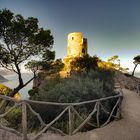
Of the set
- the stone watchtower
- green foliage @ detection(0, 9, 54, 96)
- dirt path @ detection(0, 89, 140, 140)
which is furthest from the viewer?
the stone watchtower

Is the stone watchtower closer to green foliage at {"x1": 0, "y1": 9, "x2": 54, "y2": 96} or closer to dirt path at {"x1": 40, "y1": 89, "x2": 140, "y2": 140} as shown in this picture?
green foliage at {"x1": 0, "y1": 9, "x2": 54, "y2": 96}

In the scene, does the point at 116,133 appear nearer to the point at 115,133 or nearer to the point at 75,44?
the point at 115,133

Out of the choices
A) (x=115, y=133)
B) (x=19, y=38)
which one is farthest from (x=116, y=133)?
(x=19, y=38)

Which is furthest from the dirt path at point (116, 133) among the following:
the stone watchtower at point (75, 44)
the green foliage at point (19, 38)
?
the stone watchtower at point (75, 44)

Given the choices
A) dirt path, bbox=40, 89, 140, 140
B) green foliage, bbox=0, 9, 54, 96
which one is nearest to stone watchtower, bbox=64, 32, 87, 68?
green foliage, bbox=0, 9, 54, 96

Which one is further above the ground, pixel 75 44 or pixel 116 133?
pixel 75 44

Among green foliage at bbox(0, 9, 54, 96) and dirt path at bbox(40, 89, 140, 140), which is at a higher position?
green foliage at bbox(0, 9, 54, 96)

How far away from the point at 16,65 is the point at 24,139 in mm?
13139

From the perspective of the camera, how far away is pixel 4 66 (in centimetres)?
1792

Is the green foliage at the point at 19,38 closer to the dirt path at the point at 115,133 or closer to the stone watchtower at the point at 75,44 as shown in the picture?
the dirt path at the point at 115,133

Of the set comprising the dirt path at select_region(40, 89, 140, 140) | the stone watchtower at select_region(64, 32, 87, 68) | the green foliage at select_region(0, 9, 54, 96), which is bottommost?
the dirt path at select_region(40, 89, 140, 140)

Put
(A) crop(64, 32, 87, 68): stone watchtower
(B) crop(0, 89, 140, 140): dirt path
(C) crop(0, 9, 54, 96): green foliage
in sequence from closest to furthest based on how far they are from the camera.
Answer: (B) crop(0, 89, 140, 140): dirt path
(C) crop(0, 9, 54, 96): green foliage
(A) crop(64, 32, 87, 68): stone watchtower

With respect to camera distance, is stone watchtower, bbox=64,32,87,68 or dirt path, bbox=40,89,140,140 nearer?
dirt path, bbox=40,89,140,140

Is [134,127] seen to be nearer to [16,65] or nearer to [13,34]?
[16,65]
